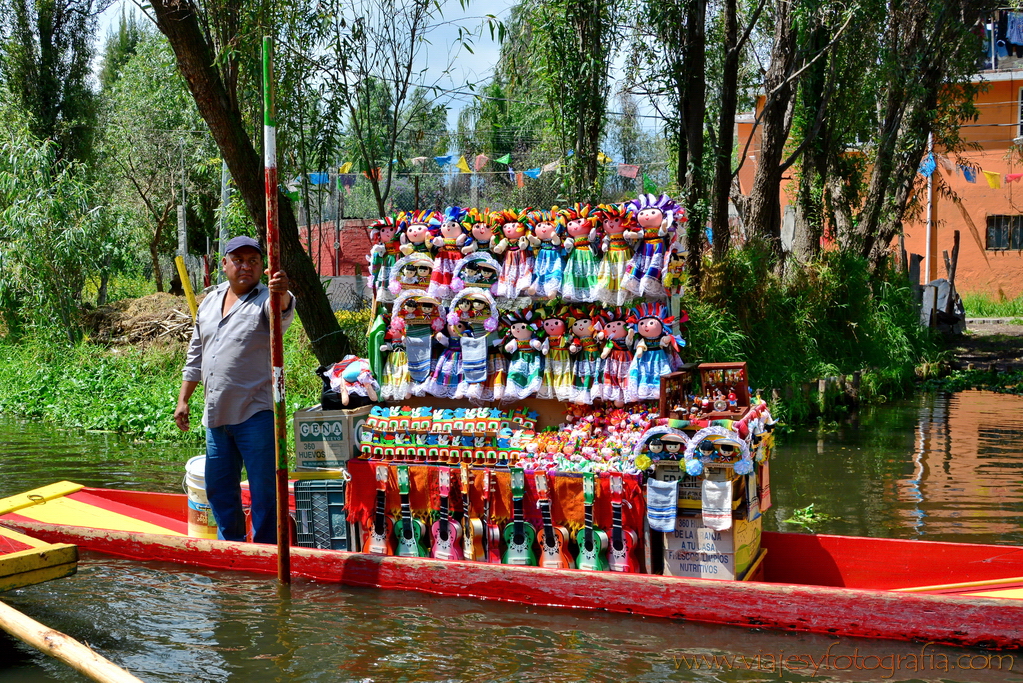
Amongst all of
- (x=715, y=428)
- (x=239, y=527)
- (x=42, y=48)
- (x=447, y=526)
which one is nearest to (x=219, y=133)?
(x=239, y=527)

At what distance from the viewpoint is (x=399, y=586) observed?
5.86 m

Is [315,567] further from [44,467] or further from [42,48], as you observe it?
[42,48]

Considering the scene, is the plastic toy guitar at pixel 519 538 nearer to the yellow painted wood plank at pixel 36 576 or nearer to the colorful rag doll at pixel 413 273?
the colorful rag doll at pixel 413 273

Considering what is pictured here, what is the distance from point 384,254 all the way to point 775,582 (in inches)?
130

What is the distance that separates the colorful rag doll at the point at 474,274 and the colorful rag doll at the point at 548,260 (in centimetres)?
26

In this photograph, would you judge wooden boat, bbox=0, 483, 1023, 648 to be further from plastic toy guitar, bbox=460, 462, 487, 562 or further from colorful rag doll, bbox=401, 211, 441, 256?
colorful rag doll, bbox=401, 211, 441, 256

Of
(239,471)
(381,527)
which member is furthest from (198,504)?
(381,527)

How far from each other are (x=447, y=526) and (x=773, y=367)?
749cm

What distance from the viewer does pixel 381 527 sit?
613 cm

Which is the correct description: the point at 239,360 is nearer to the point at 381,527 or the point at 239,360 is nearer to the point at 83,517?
the point at 381,527

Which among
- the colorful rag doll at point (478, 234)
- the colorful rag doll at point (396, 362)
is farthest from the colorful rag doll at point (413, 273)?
the colorful rag doll at point (478, 234)

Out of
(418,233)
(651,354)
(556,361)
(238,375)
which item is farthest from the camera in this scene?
(418,233)

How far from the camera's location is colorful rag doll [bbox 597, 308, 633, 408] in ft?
20.1

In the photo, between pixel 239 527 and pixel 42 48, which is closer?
pixel 239 527
